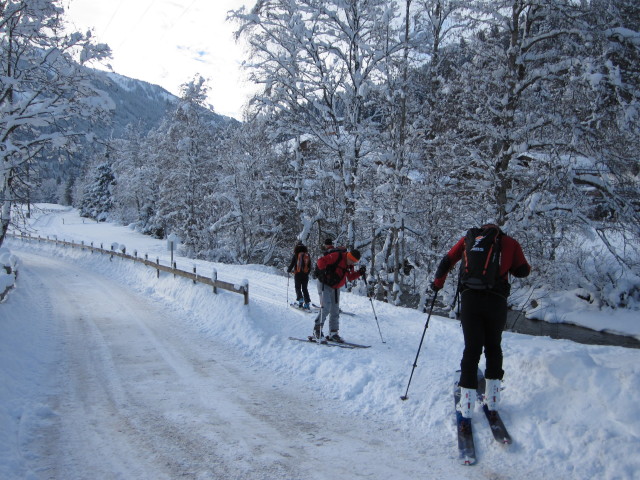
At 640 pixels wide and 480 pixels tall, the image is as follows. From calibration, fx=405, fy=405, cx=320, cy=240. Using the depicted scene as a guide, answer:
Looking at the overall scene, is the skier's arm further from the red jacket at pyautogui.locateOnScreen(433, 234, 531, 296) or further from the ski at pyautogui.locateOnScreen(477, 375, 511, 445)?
the ski at pyautogui.locateOnScreen(477, 375, 511, 445)

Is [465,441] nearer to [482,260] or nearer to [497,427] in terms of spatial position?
[497,427]

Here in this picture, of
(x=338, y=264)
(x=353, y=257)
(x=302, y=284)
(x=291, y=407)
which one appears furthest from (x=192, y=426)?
(x=302, y=284)

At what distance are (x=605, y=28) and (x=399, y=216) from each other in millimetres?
7631

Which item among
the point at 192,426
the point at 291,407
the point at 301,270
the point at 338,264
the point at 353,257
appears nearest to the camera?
the point at 192,426

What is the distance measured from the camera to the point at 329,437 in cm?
457

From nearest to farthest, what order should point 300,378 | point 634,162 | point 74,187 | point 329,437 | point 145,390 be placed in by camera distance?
1. point 329,437
2. point 145,390
3. point 300,378
4. point 634,162
5. point 74,187

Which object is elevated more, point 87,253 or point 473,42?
point 473,42

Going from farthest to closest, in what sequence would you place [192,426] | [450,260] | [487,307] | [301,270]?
[301,270] < [450,260] < [192,426] < [487,307]

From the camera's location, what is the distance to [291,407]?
5414 mm

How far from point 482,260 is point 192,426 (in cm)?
383

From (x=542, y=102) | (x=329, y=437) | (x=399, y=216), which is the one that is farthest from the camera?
(x=399, y=216)

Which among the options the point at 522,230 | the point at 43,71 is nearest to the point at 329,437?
the point at 522,230

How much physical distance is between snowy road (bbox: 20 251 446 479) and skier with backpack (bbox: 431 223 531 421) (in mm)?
984

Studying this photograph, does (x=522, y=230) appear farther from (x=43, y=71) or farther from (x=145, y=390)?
(x=43, y=71)
